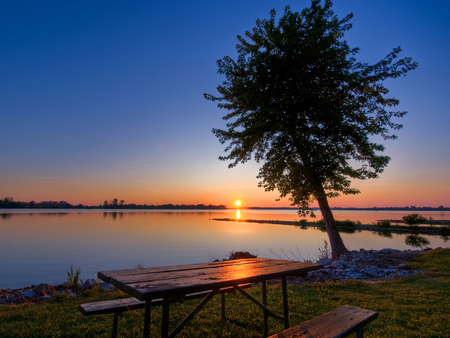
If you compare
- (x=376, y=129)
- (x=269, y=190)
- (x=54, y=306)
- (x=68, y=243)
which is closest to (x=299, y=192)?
(x=269, y=190)

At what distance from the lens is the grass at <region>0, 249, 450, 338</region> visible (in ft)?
11.8

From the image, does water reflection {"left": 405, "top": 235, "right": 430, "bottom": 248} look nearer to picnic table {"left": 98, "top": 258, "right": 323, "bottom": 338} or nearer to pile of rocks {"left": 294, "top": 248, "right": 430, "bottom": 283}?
pile of rocks {"left": 294, "top": 248, "right": 430, "bottom": 283}

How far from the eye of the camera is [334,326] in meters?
2.45

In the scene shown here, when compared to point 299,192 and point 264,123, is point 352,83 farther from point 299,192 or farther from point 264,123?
point 299,192

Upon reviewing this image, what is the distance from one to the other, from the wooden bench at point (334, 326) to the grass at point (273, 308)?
0.63 m

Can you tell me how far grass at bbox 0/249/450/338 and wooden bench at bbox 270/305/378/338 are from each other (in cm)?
63

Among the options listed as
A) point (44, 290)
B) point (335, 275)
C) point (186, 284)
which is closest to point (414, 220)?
point (335, 275)

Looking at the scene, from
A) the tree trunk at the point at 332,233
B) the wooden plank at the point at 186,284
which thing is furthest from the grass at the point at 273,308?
the tree trunk at the point at 332,233

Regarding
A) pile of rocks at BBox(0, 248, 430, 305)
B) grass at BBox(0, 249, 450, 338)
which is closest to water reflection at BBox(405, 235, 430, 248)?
pile of rocks at BBox(0, 248, 430, 305)

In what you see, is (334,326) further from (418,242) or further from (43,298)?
(418,242)

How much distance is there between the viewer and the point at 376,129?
973 centimetres

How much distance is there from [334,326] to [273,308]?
7.51 ft

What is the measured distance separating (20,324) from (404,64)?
12.4 meters

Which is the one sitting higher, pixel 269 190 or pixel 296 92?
pixel 296 92
